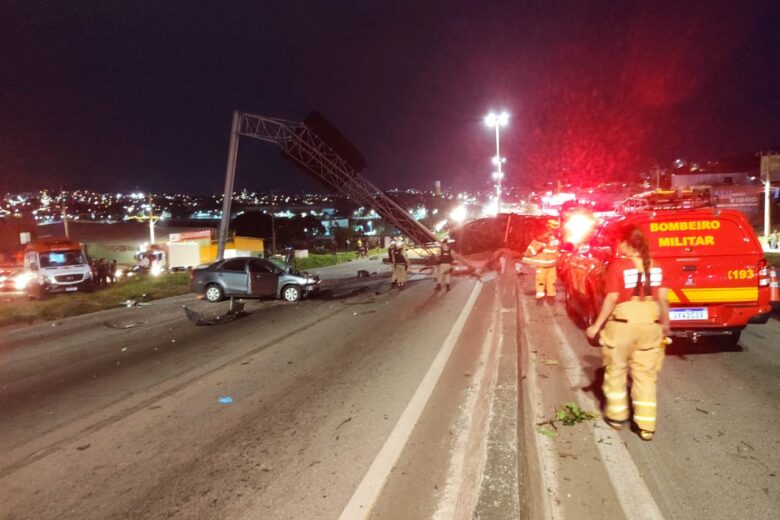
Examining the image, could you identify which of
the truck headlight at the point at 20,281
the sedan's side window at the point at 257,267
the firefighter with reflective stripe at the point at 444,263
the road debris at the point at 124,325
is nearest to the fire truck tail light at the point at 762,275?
the firefighter with reflective stripe at the point at 444,263

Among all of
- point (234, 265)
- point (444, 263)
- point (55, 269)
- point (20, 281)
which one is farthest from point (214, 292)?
point (20, 281)

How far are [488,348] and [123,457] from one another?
207 inches

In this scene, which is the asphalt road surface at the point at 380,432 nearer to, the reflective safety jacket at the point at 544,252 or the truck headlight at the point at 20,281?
the reflective safety jacket at the point at 544,252

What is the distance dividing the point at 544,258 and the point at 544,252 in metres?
0.18

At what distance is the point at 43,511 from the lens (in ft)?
12.1

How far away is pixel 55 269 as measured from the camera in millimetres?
20359

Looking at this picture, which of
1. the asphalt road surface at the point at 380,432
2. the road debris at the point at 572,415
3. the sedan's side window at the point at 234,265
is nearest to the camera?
the asphalt road surface at the point at 380,432

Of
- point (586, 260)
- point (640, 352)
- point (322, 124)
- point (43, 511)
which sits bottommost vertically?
point (43, 511)

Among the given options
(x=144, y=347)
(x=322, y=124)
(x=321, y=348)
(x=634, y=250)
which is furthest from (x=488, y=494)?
(x=322, y=124)

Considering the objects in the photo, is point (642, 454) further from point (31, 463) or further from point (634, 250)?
point (31, 463)

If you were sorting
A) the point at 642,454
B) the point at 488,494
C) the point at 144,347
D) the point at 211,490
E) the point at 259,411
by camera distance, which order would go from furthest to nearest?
the point at 144,347 < the point at 259,411 < the point at 642,454 < the point at 211,490 < the point at 488,494

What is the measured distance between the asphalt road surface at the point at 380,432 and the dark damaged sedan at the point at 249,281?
573 cm

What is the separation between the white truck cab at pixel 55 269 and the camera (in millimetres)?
19906

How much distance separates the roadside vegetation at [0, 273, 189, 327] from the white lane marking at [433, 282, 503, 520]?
518 inches
